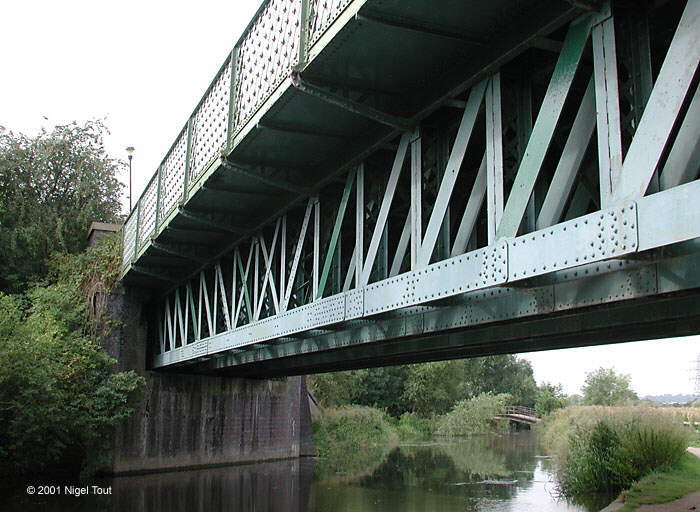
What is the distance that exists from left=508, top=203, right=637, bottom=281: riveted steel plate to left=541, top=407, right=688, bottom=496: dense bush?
12773 mm

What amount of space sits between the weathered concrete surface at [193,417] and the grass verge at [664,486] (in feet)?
54.0

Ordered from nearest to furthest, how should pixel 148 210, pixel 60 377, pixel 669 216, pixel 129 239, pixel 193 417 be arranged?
pixel 669 216, pixel 148 210, pixel 60 377, pixel 129 239, pixel 193 417

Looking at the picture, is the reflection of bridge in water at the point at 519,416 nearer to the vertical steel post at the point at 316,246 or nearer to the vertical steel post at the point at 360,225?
the vertical steel post at the point at 316,246

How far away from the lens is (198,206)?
50.4ft

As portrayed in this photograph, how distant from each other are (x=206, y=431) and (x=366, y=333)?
1794 centimetres

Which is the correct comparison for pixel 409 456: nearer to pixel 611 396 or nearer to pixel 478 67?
pixel 478 67

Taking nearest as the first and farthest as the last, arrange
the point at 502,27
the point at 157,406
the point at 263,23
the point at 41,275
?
the point at 502,27 < the point at 263,23 < the point at 157,406 < the point at 41,275

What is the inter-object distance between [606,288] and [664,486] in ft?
34.5

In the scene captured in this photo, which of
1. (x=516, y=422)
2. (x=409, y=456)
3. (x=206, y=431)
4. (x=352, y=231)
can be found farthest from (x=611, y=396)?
(x=352, y=231)

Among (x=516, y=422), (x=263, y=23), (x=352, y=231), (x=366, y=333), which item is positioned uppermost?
(x=263, y=23)

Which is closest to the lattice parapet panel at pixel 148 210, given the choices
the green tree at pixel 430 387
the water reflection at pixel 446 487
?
the water reflection at pixel 446 487

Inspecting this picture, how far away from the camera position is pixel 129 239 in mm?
23828

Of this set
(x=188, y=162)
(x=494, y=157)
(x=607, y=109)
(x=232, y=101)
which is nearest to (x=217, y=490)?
(x=188, y=162)

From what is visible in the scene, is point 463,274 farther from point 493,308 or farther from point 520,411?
point 520,411
